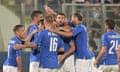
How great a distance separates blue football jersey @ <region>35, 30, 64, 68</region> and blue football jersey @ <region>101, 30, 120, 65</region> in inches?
72.3

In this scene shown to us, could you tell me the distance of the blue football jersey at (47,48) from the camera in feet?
41.1

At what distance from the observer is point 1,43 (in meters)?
18.6

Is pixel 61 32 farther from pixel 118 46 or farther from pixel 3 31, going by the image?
pixel 3 31

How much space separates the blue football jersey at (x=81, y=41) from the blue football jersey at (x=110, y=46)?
20.2 inches

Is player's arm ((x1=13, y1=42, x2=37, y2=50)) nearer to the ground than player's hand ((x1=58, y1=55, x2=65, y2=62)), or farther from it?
farther from it

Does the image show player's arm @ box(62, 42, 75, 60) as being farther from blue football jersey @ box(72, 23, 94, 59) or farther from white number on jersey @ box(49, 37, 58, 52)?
white number on jersey @ box(49, 37, 58, 52)

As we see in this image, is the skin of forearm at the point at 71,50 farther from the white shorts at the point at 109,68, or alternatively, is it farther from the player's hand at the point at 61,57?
the white shorts at the point at 109,68

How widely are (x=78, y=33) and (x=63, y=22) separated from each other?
517 millimetres

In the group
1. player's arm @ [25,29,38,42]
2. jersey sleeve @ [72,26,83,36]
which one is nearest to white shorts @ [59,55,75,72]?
jersey sleeve @ [72,26,83,36]

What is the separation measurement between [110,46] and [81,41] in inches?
30.3

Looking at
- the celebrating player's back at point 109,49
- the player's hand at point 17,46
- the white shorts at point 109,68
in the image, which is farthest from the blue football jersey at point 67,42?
the player's hand at point 17,46

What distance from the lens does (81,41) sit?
1436 centimetres

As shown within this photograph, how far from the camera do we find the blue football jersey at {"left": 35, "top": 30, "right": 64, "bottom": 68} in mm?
12516

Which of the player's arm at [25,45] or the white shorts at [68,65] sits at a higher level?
the player's arm at [25,45]
